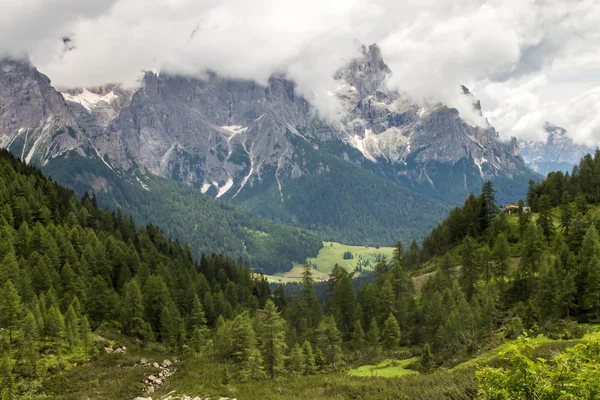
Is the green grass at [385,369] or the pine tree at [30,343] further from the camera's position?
the pine tree at [30,343]

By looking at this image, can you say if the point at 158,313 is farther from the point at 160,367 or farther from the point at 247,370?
the point at 247,370

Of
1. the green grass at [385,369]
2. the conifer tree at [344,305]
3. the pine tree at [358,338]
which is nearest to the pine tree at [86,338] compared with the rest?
the green grass at [385,369]

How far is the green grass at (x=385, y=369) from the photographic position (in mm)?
53975

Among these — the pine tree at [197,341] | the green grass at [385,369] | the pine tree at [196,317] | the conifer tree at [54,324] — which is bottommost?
the green grass at [385,369]

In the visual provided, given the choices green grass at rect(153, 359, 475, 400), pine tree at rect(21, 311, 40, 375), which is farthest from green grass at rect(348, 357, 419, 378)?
pine tree at rect(21, 311, 40, 375)

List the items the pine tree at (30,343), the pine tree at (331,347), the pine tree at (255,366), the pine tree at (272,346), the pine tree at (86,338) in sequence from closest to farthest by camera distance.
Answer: the pine tree at (255,366), the pine tree at (30,343), the pine tree at (272,346), the pine tree at (331,347), the pine tree at (86,338)

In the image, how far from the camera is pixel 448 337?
60812mm

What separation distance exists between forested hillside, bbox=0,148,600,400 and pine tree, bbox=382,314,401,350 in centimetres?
22

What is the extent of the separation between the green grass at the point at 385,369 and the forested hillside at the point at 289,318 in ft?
1.63

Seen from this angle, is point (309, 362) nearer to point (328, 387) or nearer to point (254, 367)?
point (254, 367)

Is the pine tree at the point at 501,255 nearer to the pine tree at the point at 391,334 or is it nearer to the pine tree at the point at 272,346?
the pine tree at the point at 391,334

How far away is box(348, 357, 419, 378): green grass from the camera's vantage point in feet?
177

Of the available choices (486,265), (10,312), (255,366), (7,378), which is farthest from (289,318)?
(7,378)

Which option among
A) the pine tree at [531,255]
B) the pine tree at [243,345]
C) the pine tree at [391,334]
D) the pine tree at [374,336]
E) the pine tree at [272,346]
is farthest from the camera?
the pine tree at [531,255]
